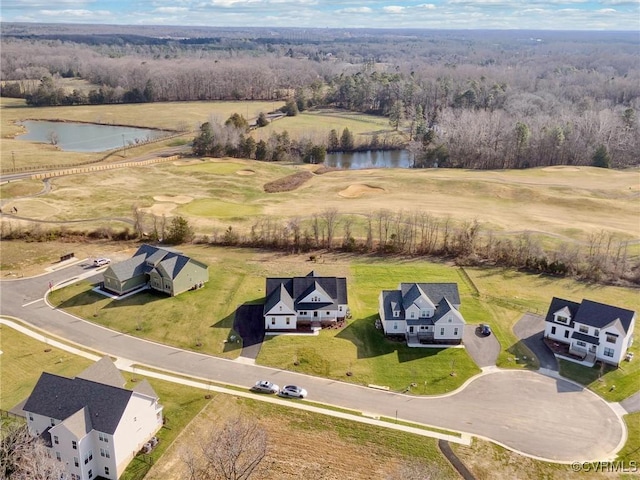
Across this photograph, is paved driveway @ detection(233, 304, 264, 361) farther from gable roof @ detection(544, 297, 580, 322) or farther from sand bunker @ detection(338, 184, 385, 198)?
sand bunker @ detection(338, 184, 385, 198)

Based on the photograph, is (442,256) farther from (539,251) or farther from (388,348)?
(388,348)

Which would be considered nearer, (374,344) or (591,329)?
(591,329)

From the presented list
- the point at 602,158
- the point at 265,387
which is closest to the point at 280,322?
the point at 265,387

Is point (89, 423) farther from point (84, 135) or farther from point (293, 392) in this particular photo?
point (84, 135)

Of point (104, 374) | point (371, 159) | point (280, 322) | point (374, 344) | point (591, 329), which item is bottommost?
point (371, 159)

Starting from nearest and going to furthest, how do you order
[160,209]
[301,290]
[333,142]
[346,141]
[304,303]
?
[304,303] → [301,290] → [160,209] → [333,142] → [346,141]

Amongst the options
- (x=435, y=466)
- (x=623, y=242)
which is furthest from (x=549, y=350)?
(x=623, y=242)

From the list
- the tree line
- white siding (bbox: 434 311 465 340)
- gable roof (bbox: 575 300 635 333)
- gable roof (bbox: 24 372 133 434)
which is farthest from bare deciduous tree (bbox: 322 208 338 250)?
gable roof (bbox: 24 372 133 434)
